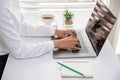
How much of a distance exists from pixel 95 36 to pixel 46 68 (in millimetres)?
355

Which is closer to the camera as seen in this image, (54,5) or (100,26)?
(100,26)

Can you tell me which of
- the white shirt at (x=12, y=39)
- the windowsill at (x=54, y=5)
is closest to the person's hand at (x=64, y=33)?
the white shirt at (x=12, y=39)

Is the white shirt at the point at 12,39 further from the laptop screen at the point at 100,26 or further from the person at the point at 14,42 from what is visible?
the laptop screen at the point at 100,26

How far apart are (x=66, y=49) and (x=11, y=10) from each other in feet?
1.15

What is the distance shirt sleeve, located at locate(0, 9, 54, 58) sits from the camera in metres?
0.99

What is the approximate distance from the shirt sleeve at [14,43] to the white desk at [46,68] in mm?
30

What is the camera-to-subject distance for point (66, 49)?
113cm

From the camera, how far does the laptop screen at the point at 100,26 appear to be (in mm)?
1051

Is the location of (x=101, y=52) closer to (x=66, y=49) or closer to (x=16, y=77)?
(x=66, y=49)

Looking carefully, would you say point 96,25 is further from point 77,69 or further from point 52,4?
point 52,4

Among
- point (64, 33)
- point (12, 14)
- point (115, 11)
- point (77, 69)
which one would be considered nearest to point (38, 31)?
point (64, 33)

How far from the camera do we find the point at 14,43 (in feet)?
3.35

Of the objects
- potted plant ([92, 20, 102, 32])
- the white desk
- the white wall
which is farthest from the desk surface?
the white wall

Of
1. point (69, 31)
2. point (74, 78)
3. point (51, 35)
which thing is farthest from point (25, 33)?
point (74, 78)
